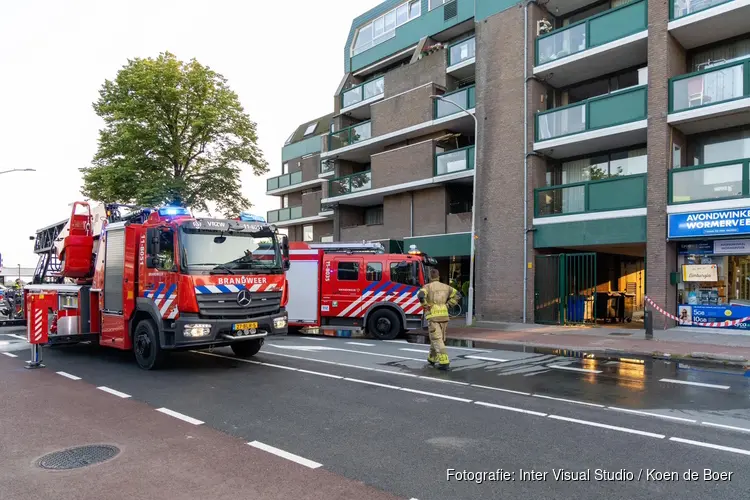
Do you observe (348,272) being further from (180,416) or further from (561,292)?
(180,416)

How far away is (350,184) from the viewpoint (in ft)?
90.5

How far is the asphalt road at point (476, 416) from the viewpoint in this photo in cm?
449

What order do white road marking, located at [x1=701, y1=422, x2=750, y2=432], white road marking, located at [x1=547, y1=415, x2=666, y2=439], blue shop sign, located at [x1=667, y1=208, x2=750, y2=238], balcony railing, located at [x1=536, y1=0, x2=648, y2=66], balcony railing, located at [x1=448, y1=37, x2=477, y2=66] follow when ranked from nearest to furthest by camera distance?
white road marking, located at [x1=547, y1=415, x2=666, y2=439], white road marking, located at [x1=701, y1=422, x2=750, y2=432], blue shop sign, located at [x1=667, y1=208, x2=750, y2=238], balcony railing, located at [x1=536, y1=0, x2=648, y2=66], balcony railing, located at [x1=448, y1=37, x2=477, y2=66]

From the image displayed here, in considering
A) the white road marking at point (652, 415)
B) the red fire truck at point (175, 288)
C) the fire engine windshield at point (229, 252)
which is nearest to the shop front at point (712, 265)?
the white road marking at point (652, 415)

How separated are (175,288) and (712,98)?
1560 cm

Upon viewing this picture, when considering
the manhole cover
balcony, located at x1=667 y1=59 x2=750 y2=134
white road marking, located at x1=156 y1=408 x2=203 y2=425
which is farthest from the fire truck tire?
balcony, located at x1=667 y1=59 x2=750 y2=134

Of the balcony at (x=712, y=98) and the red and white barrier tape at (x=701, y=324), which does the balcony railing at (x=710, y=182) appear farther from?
the red and white barrier tape at (x=701, y=324)

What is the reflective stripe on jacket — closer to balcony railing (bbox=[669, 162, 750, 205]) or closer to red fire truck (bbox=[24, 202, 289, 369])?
red fire truck (bbox=[24, 202, 289, 369])

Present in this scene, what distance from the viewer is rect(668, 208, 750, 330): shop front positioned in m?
15.0

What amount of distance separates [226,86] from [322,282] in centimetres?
1666

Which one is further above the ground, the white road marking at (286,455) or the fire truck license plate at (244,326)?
the fire truck license plate at (244,326)

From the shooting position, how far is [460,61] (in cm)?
2292

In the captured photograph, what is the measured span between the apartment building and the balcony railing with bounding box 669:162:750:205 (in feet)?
0.14

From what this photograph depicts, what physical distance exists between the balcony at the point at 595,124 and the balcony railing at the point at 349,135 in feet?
32.7
